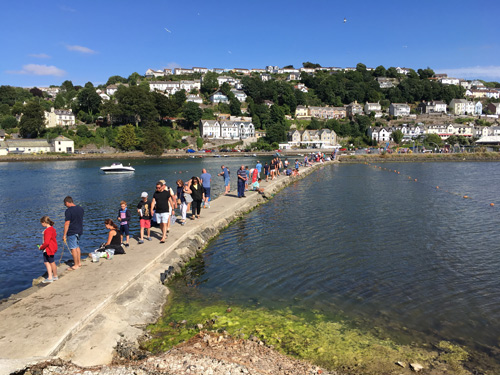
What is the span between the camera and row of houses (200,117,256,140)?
116 metres

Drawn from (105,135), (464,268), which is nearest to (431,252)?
(464,268)

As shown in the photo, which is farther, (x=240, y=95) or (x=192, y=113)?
(x=240, y=95)

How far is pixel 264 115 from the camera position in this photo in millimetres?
131625

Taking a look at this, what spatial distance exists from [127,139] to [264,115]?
175 ft

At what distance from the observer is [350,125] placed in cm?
13512

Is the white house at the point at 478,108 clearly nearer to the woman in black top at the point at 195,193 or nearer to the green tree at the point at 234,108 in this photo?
the green tree at the point at 234,108

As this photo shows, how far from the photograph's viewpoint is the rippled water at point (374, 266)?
8227mm

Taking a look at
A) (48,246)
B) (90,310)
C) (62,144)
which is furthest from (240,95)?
(90,310)

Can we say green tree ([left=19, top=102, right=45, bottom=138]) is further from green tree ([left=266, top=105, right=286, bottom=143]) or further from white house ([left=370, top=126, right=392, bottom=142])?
white house ([left=370, top=126, right=392, bottom=142])

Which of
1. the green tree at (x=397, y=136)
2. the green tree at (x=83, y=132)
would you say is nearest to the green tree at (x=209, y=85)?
the green tree at (x=83, y=132)

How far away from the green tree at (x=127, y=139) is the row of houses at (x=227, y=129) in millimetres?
24606

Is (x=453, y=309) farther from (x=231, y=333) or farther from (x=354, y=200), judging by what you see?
(x=354, y=200)

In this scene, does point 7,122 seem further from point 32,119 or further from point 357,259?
point 357,259

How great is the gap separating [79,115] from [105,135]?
70.6ft
